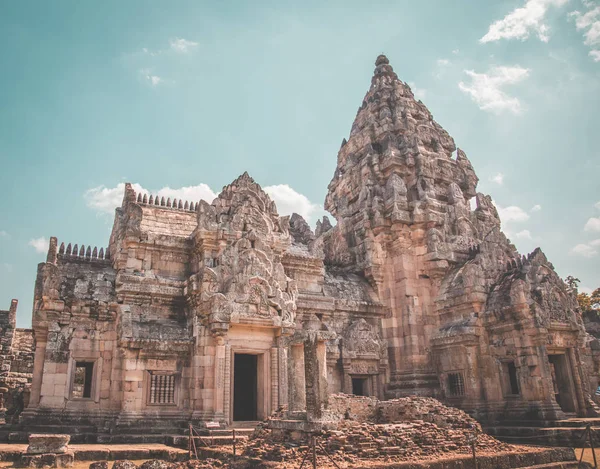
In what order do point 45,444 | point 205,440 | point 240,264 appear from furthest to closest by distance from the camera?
point 240,264 < point 205,440 < point 45,444

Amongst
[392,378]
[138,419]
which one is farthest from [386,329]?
[138,419]

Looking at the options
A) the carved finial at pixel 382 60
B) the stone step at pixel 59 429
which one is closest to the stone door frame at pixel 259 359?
the stone step at pixel 59 429

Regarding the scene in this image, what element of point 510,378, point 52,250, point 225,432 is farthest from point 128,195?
point 510,378

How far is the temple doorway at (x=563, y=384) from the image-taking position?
61.4 feet

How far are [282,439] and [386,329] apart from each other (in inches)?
385

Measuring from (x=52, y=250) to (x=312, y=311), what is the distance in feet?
30.4

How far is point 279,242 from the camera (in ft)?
62.5

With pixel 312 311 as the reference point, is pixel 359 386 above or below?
below

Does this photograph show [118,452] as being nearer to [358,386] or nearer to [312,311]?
[312,311]

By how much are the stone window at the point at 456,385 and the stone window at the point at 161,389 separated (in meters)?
10.2

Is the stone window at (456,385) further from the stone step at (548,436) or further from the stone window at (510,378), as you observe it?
the stone step at (548,436)

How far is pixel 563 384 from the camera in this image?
62.7 ft

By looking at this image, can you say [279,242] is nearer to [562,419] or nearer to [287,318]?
[287,318]

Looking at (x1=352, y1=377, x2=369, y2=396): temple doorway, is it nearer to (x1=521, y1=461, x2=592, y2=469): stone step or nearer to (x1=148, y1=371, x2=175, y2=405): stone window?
(x1=148, y1=371, x2=175, y2=405): stone window
